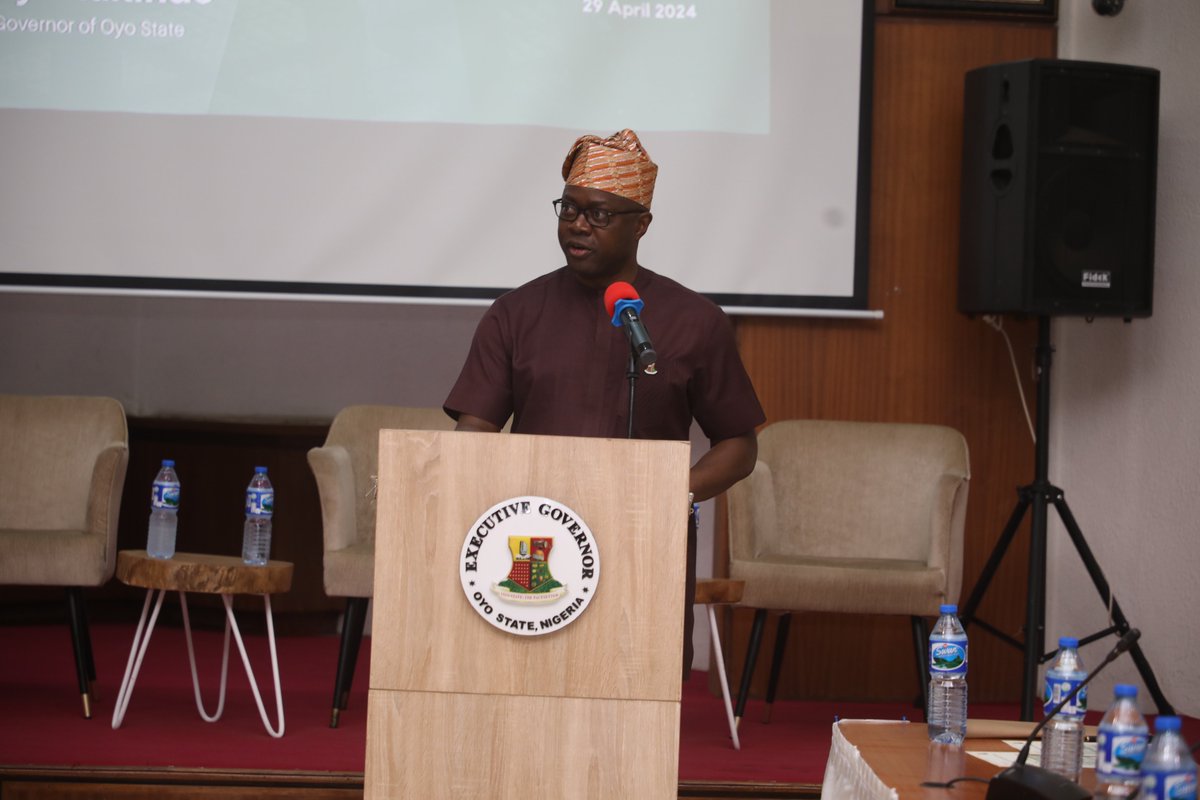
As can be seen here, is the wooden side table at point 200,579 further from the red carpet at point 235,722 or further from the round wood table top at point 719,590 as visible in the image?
the round wood table top at point 719,590

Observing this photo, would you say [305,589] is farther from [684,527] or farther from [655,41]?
[684,527]

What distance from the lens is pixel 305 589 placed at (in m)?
6.07

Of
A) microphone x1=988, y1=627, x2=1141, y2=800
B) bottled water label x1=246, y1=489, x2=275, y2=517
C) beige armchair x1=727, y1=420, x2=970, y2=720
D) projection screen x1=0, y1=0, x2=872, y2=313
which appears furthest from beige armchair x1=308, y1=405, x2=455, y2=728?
microphone x1=988, y1=627, x2=1141, y2=800

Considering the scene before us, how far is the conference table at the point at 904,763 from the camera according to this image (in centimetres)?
186

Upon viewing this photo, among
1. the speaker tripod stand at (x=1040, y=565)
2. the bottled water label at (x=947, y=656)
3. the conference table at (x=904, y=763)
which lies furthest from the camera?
the speaker tripod stand at (x=1040, y=565)

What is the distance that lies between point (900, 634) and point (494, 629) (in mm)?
3010

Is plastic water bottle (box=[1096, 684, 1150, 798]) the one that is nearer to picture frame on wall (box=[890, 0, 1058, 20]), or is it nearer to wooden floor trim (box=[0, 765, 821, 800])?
wooden floor trim (box=[0, 765, 821, 800])

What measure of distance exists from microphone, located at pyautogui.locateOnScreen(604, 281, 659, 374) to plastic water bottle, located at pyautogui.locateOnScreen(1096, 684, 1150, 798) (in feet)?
2.52

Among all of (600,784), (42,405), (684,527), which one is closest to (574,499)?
(684,527)

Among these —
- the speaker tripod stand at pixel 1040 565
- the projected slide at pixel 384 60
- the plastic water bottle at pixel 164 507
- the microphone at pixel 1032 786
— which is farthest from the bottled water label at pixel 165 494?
the microphone at pixel 1032 786

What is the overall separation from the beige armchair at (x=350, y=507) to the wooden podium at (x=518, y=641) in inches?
69.6

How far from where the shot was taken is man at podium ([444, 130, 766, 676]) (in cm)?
255

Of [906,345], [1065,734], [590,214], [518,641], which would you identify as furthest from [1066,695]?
[906,345]

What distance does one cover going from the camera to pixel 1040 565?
4230mm
